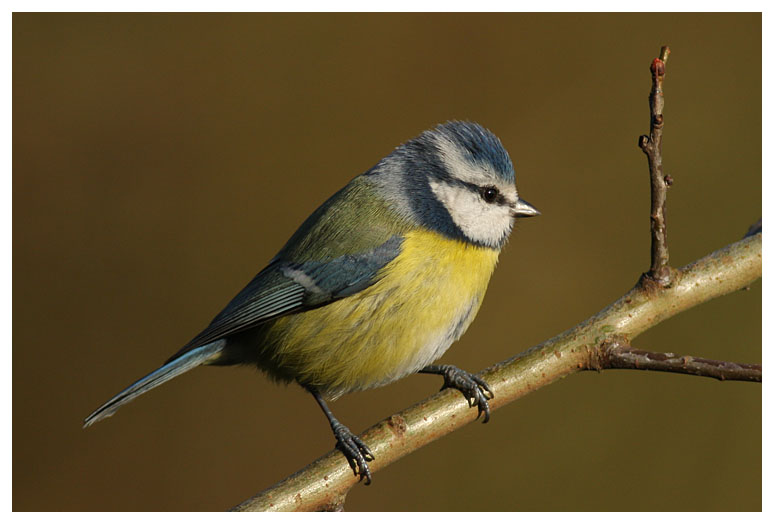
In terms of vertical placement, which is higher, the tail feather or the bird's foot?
the tail feather

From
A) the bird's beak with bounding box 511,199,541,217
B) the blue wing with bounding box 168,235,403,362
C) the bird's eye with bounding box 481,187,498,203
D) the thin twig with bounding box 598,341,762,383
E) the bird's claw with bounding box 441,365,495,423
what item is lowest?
the bird's claw with bounding box 441,365,495,423

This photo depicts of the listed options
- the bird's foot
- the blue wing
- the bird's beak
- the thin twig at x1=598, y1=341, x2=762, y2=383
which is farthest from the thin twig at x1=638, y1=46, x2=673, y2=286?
the bird's foot

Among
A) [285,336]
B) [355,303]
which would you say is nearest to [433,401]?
[355,303]

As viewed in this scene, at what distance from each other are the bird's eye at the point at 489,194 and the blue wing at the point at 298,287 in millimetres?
299

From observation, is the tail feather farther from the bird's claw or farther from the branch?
the bird's claw

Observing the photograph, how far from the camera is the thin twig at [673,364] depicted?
4.30 ft

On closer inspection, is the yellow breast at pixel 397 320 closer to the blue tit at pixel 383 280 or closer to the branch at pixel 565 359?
the blue tit at pixel 383 280

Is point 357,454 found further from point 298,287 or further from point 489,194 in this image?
point 489,194

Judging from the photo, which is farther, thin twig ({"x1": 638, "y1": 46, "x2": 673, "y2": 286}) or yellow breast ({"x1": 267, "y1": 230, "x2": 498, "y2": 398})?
yellow breast ({"x1": 267, "y1": 230, "x2": 498, "y2": 398})

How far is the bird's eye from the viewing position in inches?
80.7

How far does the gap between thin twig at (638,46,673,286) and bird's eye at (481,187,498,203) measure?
21.0 inches

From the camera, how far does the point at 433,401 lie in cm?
178

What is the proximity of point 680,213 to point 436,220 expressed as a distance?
6.64ft

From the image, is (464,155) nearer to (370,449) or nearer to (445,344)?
(445,344)
